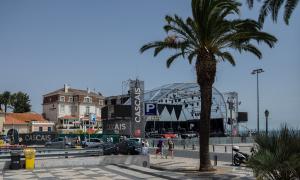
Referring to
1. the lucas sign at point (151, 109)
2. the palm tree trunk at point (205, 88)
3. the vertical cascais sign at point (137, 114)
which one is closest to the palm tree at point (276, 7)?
the palm tree trunk at point (205, 88)

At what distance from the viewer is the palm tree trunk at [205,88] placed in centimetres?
2234

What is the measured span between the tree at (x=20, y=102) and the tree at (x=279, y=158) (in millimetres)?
103726

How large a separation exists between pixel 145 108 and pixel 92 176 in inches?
703

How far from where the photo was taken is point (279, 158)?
1179cm

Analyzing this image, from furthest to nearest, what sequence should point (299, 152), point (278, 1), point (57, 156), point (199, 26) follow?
1. point (57, 156)
2. point (199, 26)
3. point (278, 1)
4. point (299, 152)

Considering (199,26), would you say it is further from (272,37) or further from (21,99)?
(21,99)

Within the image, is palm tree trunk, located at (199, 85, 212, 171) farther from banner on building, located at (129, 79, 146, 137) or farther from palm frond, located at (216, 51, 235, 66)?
banner on building, located at (129, 79, 146, 137)

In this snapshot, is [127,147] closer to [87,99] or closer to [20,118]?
[20,118]

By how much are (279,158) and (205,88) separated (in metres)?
11.0

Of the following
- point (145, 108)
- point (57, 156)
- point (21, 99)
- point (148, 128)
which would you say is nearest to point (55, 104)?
point (21, 99)

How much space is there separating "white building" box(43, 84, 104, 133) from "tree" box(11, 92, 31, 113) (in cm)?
488

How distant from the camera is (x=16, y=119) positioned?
295ft

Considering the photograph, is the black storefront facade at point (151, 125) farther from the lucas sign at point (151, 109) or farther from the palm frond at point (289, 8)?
the palm frond at point (289, 8)

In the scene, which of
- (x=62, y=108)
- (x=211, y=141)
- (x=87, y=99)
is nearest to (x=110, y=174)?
(x=211, y=141)
